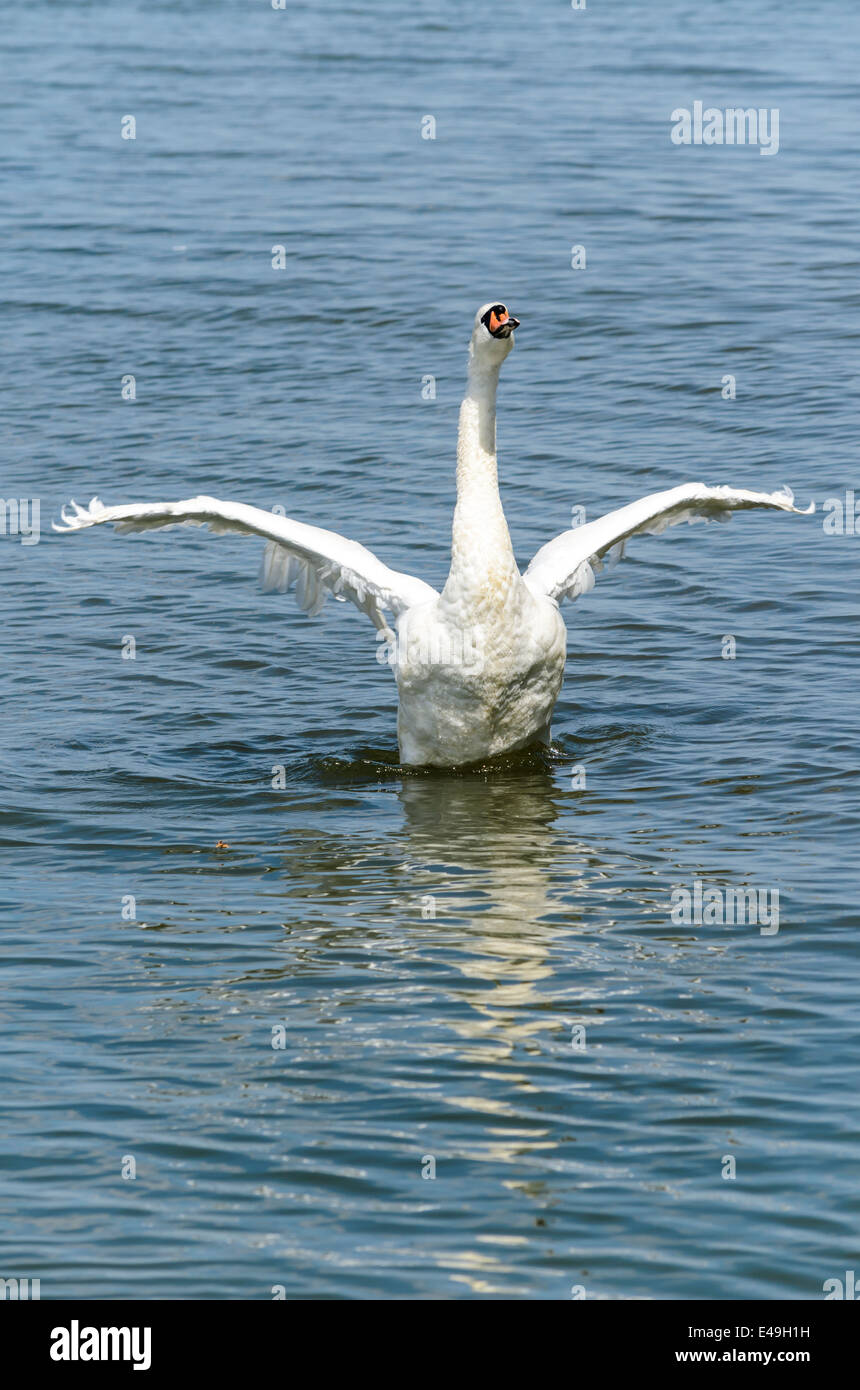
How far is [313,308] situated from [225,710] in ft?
36.7

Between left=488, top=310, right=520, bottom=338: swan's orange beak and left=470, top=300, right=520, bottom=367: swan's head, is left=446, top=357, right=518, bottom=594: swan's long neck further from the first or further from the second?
left=488, top=310, right=520, bottom=338: swan's orange beak

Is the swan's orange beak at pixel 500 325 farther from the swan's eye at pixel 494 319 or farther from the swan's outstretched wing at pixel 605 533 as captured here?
the swan's outstretched wing at pixel 605 533

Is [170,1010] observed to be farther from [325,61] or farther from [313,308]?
[325,61]

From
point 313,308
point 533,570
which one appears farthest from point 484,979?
point 313,308

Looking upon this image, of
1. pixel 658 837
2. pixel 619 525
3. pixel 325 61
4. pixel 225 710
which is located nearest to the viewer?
pixel 658 837

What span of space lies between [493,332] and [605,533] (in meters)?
2.06

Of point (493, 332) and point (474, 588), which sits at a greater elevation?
point (493, 332)

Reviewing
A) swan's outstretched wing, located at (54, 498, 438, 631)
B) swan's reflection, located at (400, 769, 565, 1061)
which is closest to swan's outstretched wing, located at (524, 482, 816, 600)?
swan's outstretched wing, located at (54, 498, 438, 631)

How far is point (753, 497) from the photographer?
13625 millimetres

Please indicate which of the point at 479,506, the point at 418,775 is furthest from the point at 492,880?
the point at 479,506

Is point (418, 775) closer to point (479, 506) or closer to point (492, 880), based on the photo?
point (479, 506)

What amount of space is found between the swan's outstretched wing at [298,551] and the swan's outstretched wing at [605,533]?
86cm

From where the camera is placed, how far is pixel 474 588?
12250mm

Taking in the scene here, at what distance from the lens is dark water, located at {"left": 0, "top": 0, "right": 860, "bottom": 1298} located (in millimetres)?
7938
